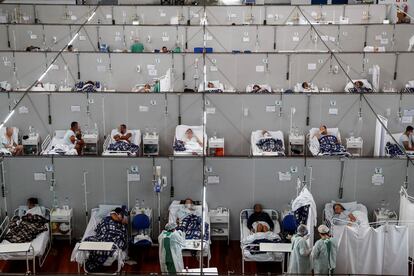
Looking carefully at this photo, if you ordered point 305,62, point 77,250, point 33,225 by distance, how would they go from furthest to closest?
1. point 305,62
2. point 33,225
3. point 77,250

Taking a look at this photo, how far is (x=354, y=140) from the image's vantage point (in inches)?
428

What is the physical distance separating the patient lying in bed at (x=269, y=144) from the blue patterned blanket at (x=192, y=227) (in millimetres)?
2876

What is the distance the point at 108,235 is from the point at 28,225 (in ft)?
4.06

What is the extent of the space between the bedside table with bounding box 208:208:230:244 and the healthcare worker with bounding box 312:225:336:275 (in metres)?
1.75

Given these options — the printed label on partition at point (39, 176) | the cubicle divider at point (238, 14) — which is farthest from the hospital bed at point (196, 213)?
the cubicle divider at point (238, 14)

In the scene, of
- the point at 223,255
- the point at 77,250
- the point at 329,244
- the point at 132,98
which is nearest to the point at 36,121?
the point at 132,98

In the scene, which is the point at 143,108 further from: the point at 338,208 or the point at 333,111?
the point at 338,208

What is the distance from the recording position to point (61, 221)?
8445 millimetres

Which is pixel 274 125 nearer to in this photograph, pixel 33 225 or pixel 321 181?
pixel 321 181

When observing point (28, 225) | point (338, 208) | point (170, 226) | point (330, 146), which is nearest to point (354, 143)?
point (330, 146)

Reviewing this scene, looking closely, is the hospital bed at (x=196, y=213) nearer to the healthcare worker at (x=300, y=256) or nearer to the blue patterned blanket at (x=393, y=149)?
the healthcare worker at (x=300, y=256)

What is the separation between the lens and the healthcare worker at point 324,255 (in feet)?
23.2

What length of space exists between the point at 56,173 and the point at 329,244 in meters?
4.19

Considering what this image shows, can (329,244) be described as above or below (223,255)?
above
